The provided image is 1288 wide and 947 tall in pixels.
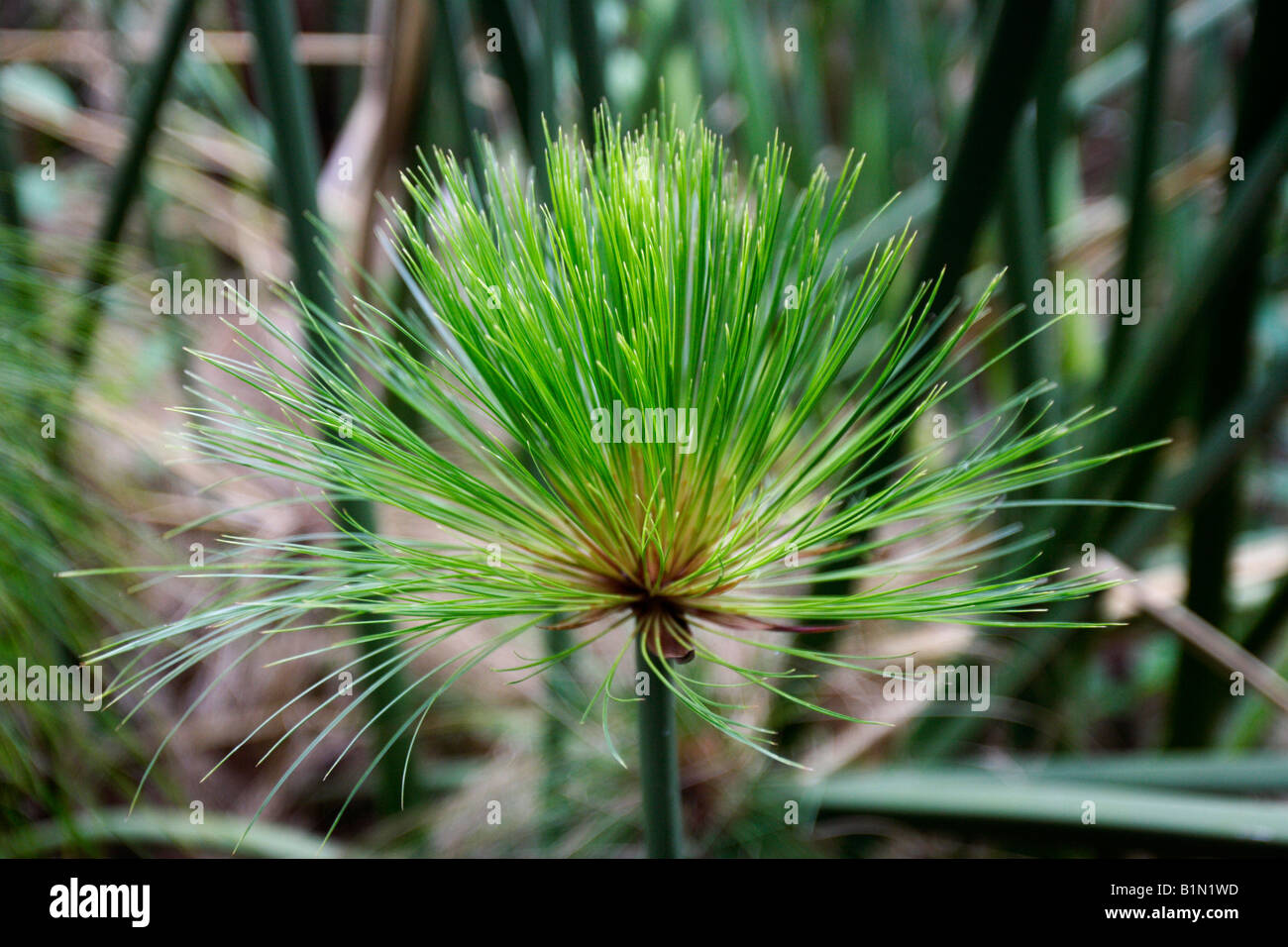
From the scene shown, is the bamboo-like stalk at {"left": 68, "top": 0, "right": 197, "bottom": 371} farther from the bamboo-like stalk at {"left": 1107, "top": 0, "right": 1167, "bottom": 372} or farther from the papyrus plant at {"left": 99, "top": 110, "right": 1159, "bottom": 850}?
the bamboo-like stalk at {"left": 1107, "top": 0, "right": 1167, "bottom": 372}

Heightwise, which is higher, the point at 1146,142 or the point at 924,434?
the point at 1146,142

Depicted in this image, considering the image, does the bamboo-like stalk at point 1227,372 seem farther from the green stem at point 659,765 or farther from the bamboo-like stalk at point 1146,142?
the green stem at point 659,765

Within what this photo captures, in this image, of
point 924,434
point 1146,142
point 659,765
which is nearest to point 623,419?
point 659,765

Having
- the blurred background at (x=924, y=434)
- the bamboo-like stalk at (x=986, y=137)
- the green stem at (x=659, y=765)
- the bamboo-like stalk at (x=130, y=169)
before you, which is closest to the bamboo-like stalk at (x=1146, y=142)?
the blurred background at (x=924, y=434)

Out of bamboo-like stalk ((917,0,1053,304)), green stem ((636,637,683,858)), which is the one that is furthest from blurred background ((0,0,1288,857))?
Result: green stem ((636,637,683,858))

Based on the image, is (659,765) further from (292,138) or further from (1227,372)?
(1227,372)
